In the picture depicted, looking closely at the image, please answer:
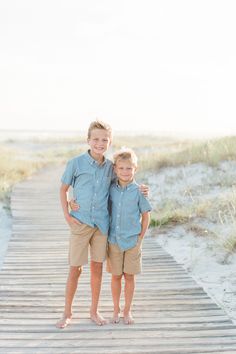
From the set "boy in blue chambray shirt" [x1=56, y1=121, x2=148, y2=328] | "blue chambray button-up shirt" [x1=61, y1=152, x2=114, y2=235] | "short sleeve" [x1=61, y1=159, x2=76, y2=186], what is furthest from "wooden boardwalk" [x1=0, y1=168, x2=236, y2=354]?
"short sleeve" [x1=61, y1=159, x2=76, y2=186]

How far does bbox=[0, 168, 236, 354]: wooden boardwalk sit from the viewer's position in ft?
14.4

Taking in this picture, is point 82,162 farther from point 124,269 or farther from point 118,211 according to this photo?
point 124,269

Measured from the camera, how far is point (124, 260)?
4.84 metres

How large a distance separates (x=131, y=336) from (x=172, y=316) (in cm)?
59

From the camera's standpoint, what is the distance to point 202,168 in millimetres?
13273

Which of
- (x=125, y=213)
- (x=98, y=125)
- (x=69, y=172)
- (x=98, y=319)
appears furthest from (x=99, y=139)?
(x=98, y=319)

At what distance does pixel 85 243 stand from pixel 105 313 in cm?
76

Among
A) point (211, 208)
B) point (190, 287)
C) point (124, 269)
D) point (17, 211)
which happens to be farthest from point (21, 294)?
point (17, 211)

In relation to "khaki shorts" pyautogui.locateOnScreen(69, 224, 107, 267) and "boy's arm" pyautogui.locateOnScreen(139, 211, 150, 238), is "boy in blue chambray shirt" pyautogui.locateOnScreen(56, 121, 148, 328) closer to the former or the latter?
"khaki shorts" pyautogui.locateOnScreen(69, 224, 107, 267)

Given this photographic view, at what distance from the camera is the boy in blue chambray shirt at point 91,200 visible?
15.4 feet

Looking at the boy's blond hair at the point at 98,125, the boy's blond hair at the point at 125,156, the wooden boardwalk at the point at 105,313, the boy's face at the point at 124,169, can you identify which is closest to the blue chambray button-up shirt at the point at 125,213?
the boy's face at the point at 124,169

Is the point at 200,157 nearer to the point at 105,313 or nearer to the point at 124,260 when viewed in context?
the point at 105,313

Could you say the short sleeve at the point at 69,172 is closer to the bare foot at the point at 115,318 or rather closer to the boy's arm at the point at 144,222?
the boy's arm at the point at 144,222

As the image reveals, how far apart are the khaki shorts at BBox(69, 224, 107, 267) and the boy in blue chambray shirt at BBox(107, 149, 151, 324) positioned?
0.32ft
